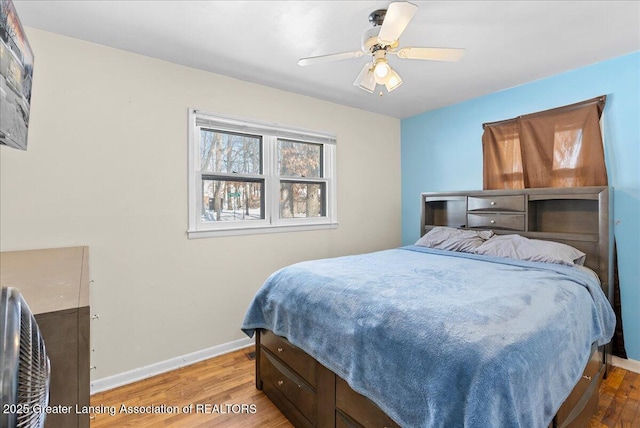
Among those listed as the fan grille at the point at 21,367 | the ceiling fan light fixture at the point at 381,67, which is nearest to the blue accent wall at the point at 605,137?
the ceiling fan light fixture at the point at 381,67

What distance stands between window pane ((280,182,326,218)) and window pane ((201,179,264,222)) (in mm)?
279

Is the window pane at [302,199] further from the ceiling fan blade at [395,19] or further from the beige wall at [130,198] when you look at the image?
the ceiling fan blade at [395,19]

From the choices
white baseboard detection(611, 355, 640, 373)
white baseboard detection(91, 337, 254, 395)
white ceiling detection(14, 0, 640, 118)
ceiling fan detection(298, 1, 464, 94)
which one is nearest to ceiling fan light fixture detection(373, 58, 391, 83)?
ceiling fan detection(298, 1, 464, 94)

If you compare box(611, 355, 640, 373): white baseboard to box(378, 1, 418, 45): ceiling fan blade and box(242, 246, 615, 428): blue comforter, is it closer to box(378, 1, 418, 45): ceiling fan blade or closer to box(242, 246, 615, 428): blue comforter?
box(242, 246, 615, 428): blue comforter

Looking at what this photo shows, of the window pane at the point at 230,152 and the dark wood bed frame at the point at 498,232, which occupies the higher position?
the window pane at the point at 230,152

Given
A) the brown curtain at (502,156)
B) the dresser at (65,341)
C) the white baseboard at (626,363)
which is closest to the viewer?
the dresser at (65,341)

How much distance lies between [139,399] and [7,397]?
210 cm

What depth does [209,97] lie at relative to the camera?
2723 millimetres

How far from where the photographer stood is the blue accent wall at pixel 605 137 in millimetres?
2412

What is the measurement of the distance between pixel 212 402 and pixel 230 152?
6.99 feet

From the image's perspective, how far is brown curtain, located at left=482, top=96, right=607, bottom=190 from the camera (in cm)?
256

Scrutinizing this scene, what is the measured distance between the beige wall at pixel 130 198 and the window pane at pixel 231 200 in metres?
0.23

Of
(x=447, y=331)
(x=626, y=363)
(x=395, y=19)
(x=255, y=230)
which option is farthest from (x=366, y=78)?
(x=626, y=363)

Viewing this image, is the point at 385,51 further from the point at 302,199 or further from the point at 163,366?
the point at 163,366
